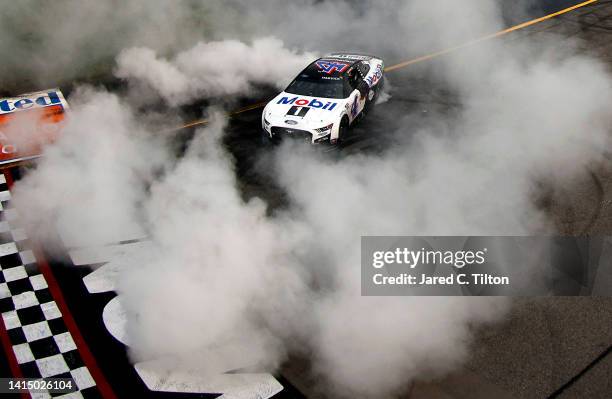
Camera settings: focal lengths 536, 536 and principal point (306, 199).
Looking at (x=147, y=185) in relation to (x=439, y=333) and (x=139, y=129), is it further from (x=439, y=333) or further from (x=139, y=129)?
(x=439, y=333)

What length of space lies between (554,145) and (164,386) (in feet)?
20.1

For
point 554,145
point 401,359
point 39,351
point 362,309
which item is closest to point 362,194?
point 362,309

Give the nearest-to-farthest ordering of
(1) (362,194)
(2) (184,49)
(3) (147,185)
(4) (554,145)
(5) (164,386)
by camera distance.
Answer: (5) (164,386) < (1) (362,194) < (3) (147,185) < (4) (554,145) < (2) (184,49)

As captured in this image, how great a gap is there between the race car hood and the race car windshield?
0.37 ft

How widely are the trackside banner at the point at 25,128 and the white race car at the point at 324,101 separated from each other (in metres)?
3.00

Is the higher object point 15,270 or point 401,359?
point 15,270

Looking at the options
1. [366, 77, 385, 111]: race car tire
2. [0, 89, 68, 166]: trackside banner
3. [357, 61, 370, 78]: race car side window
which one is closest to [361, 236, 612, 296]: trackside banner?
[366, 77, 385, 111]: race car tire

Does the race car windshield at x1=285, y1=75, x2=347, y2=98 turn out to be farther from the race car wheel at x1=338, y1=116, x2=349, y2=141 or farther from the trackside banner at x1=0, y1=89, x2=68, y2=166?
the trackside banner at x1=0, y1=89, x2=68, y2=166

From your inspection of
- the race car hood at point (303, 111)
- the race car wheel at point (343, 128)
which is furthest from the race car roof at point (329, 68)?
the race car wheel at point (343, 128)

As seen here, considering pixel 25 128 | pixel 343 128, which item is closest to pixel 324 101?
pixel 343 128

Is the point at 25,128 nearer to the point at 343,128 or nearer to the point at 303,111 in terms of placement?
the point at 303,111

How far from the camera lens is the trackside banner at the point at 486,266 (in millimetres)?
5340

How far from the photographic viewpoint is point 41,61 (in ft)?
35.1

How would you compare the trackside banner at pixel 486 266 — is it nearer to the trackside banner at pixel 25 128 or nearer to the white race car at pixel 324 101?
the white race car at pixel 324 101
